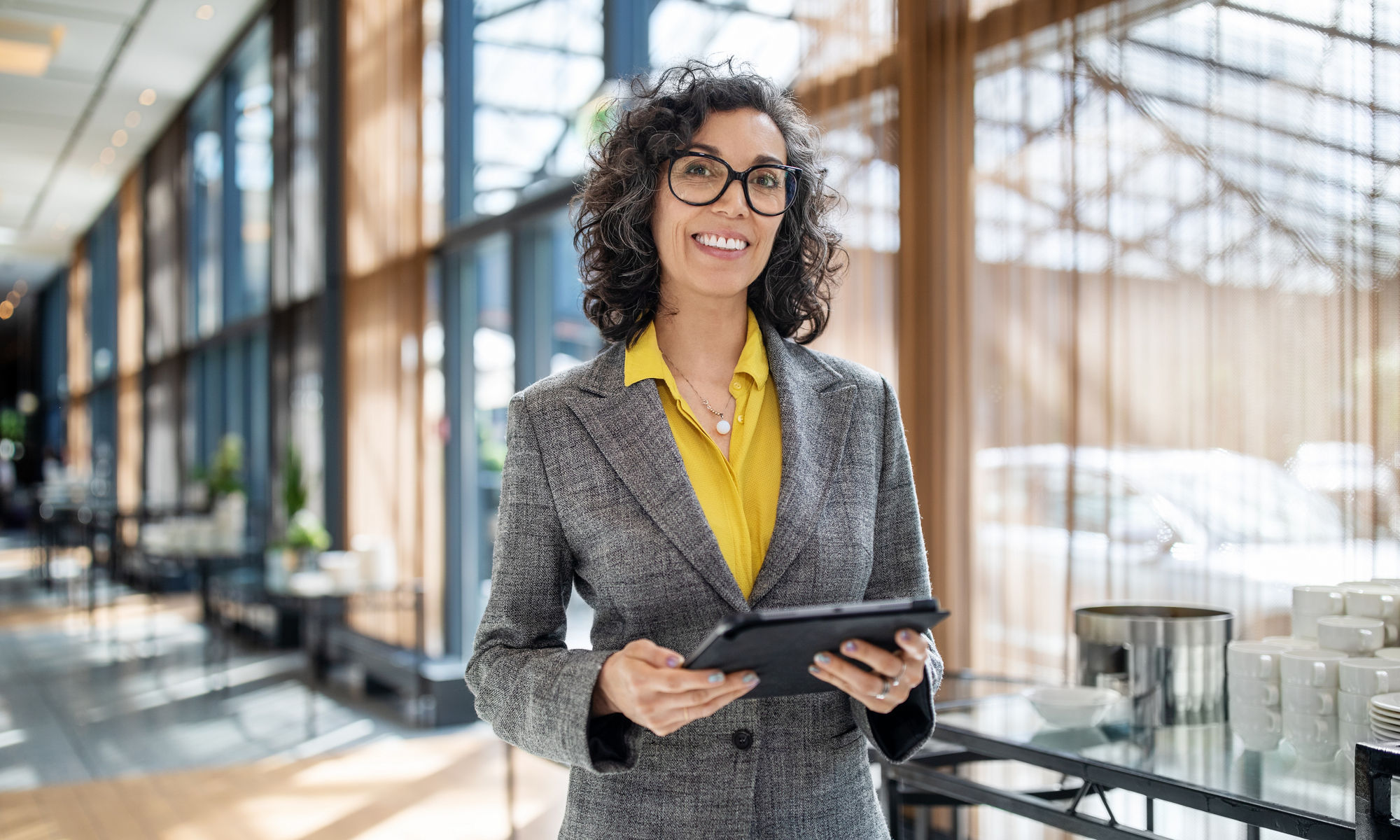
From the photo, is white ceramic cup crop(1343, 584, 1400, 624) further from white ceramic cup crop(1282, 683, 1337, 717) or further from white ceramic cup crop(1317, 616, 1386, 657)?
white ceramic cup crop(1282, 683, 1337, 717)

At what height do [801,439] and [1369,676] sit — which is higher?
[801,439]

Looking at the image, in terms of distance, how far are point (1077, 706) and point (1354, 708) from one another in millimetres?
424

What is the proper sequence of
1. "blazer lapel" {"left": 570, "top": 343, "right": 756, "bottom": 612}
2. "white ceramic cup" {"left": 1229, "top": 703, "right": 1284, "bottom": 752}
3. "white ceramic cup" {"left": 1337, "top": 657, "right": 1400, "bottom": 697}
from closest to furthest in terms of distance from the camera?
"blazer lapel" {"left": 570, "top": 343, "right": 756, "bottom": 612}, "white ceramic cup" {"left": 1337, "top": 657, "right": 1400, "bottom": 697}, "white ceramic cup" {"left": 1229, "top": 703, "right": 1284, "bottom": 752}

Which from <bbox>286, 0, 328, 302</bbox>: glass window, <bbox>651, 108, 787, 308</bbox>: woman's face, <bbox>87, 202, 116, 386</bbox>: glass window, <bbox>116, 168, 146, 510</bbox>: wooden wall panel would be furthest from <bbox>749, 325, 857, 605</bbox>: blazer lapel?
<bbox>87, 202, 116, 386</bbox>: glass window

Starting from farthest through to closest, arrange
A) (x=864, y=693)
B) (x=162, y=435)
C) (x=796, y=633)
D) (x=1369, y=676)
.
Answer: (x=162, y=435), (x=1369, y=676), (x=864, y=693), (x=796, y=633)

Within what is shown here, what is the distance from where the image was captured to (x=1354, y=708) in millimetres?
1574

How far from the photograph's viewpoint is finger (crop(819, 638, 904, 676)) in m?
1.09

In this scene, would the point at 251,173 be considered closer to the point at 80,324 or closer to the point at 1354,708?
the point at 1354,708

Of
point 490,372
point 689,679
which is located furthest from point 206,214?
point 689,679

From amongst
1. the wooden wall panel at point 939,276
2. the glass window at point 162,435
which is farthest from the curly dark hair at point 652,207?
the glass window at point 162,435

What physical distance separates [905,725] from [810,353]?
49 cm

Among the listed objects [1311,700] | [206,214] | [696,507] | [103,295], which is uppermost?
[206,214]

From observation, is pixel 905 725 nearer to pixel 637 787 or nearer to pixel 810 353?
pixel 637 787

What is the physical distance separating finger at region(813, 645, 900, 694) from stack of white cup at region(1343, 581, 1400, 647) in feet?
3.46
